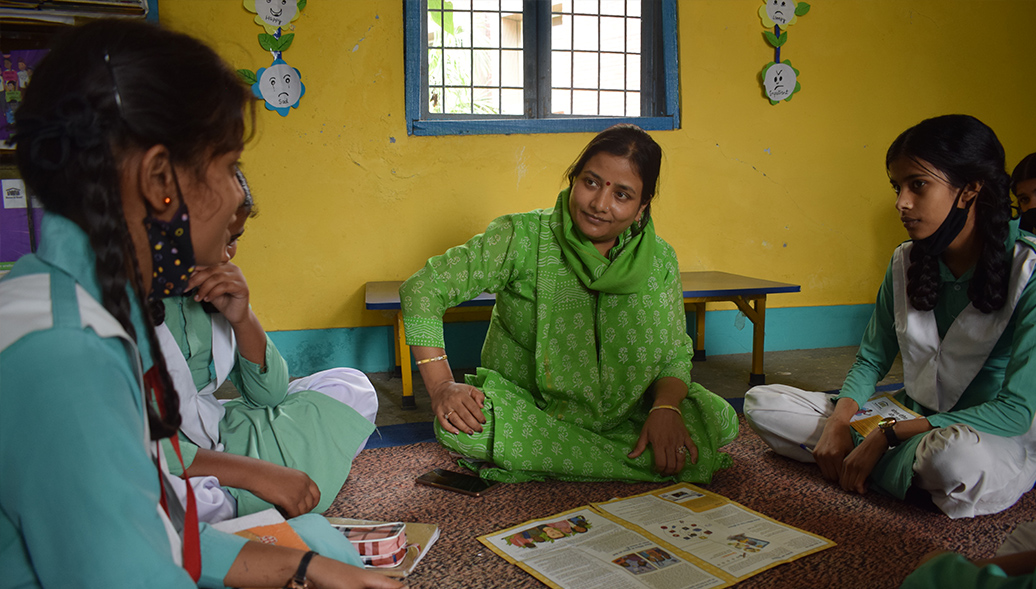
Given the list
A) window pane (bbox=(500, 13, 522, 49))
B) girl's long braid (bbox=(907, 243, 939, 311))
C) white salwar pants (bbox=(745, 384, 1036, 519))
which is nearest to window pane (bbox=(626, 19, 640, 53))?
window pane (bbox=(500, 13, 522, 49))

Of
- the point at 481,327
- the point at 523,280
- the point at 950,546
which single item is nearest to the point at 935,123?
the point at 950,546

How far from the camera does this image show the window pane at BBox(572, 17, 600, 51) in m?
3.87

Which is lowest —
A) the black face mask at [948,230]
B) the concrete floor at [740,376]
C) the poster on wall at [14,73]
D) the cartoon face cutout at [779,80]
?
the concrete floor at [740,376]

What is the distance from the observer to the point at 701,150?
396 centimetres

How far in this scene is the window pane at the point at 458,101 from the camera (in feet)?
12.3

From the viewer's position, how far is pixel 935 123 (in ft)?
6.02

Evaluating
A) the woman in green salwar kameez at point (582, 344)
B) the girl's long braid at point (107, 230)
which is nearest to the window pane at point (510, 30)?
the woman in green salwar kameez at point (582, 344)

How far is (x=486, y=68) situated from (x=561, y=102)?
48 cm

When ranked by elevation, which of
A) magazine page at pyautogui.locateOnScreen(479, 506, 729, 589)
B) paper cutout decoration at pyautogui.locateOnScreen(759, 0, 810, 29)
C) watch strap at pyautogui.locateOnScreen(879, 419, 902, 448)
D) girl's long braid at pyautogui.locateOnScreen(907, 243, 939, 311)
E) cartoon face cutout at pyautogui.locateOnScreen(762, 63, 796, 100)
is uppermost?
paper cutout decoration at pyautogui.locateOnScreen(759, 0, 810, 29)

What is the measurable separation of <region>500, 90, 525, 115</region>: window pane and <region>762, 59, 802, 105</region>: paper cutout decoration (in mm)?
1486

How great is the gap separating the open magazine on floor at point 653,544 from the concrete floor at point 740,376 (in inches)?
48.9

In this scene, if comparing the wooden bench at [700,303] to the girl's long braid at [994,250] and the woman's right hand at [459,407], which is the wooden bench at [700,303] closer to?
the woman's right hand at [459,407]

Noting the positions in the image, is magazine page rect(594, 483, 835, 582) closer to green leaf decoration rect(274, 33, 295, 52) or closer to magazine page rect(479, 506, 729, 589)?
magazine page rect(479, 506, 729, 589)

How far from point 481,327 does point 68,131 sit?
10.0 ft
